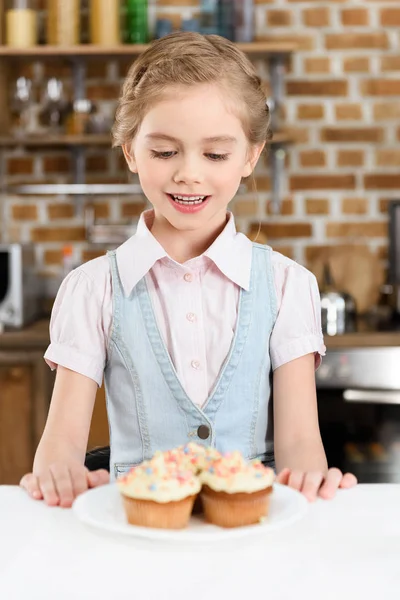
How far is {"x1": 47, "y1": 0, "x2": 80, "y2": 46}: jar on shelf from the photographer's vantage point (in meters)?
3.06

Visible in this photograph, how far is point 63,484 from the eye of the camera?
1084mm

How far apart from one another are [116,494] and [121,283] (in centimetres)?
47

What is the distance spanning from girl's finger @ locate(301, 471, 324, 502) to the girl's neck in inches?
18.8

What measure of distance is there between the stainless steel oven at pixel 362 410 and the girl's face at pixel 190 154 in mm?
1386

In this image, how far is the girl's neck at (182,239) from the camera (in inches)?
56.7

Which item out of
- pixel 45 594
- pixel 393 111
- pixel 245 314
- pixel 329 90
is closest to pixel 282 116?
pixel 329 90

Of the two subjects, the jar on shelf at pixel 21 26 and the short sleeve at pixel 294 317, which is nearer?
the short sleeve at pixel 294 317

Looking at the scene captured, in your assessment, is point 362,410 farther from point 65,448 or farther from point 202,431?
point 65,448

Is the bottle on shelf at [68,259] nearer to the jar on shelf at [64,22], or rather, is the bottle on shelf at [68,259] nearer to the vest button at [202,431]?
the jar on shelf at [64,22]

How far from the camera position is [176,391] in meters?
1.35

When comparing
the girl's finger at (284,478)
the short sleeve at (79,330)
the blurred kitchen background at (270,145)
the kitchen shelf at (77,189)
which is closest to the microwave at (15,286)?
the blurred kitchen background at (270,145)

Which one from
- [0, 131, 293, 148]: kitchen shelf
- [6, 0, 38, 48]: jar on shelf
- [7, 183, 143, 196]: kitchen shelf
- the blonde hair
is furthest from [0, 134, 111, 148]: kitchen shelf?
the blonde hair

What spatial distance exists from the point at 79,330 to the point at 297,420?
356 millimetres

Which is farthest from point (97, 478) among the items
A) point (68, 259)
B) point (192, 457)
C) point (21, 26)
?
point (21, 26)
